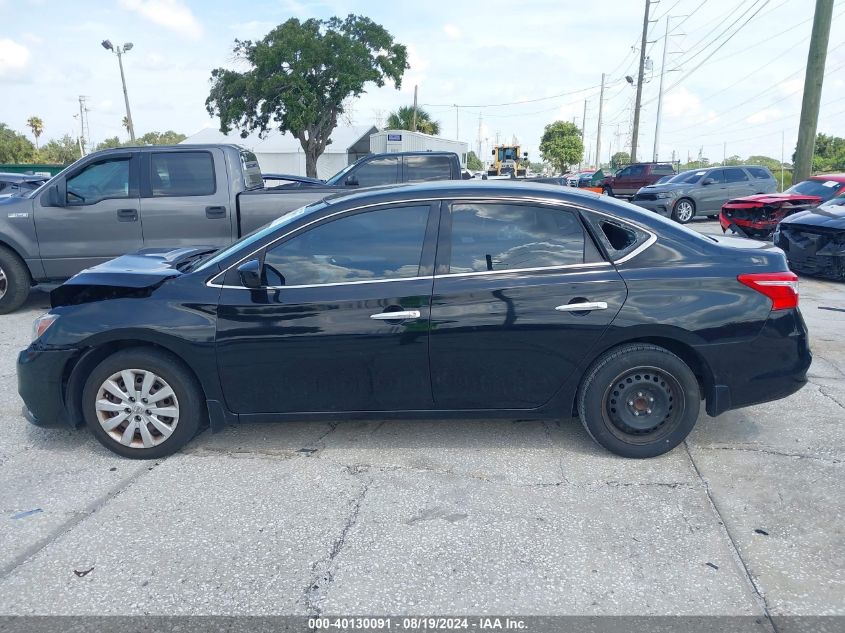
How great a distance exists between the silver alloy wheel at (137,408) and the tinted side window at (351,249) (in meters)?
0.95

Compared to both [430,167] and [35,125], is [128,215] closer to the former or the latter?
[430,167]

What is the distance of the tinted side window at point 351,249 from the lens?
4105 mm

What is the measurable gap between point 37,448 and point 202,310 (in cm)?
157

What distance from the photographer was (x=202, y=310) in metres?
4.11

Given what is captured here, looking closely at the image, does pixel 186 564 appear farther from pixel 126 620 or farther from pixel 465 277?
pixel 465 277

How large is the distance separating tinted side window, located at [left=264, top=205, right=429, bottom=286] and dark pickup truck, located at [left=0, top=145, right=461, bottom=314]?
12.7 ft

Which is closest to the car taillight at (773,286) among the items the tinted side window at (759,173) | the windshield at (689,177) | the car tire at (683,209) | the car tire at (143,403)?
the car tire at (143,403)

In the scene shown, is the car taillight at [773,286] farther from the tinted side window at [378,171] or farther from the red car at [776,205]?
the red car at [776,205]

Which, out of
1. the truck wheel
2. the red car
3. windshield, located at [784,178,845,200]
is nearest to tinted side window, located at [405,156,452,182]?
the truck wheel

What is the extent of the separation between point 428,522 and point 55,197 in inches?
257

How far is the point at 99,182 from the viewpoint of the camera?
315 inches

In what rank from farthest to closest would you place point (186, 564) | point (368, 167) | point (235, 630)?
point (368, 167)
point (186, 564)
point (235, 630)

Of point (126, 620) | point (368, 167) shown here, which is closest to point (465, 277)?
point (126, 620)

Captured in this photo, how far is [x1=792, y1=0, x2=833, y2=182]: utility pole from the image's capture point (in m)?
15.5
